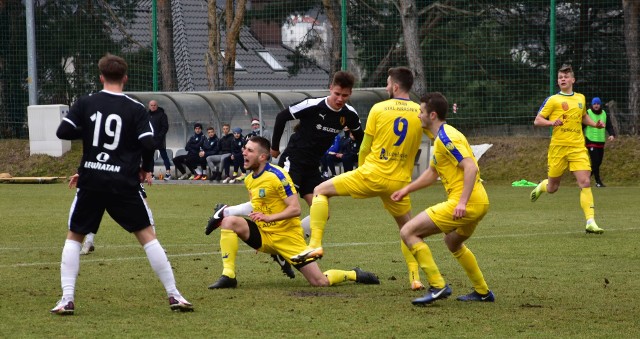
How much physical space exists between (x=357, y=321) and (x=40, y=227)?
840 cm

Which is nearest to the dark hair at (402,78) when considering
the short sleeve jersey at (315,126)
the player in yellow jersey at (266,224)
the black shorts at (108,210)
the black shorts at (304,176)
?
the player in yellow jersey at (266,224)

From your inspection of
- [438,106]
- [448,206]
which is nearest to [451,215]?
[448,206]

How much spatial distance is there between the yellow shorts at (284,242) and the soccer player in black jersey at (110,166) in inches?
61.1

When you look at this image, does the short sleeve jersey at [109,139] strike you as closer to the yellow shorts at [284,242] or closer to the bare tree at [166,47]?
the yellow shorts at [284,242]

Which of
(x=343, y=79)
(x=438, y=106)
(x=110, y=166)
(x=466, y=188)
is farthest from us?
(x=343, y=79)

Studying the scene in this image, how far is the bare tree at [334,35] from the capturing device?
92.9 ft

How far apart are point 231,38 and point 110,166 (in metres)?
22.8

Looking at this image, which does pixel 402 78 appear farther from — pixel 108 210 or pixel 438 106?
pixel 108 210

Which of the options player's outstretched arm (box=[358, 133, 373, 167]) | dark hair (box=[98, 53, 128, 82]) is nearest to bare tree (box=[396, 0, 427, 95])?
player's outstretched arm (box=[358, 133, 373, 167])

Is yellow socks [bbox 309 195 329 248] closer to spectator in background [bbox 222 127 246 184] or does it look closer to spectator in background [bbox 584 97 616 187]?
spectator in background [bbox 584 97 616 187]

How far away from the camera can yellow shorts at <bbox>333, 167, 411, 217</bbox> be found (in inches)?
363

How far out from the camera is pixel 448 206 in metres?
7.91

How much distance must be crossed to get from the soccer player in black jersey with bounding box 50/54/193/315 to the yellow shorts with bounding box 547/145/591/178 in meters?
7.66

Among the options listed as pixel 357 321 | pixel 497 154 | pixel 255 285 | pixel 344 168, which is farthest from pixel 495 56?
pixel 357 321
